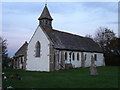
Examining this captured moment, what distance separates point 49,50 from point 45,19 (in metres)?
7.29

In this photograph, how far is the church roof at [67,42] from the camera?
38.7 m

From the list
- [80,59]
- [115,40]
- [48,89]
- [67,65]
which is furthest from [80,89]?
[115,40]

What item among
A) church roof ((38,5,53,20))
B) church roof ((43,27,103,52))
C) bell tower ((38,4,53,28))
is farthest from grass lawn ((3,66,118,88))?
church roof ((38,5,53,20))

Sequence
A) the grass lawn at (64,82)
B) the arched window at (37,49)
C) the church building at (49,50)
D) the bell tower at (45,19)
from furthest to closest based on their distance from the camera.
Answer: the bell tower at (45,19)
the arched window at (37,49)
the church building at (49,50)
the grass lawn at (64,82)

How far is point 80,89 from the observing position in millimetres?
14633

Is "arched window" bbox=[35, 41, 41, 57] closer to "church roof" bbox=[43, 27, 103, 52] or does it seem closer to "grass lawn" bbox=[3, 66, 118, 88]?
"church roof" bbox=[43, 27, 103, 52]

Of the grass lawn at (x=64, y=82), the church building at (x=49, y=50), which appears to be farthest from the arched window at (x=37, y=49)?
the grass lawn at (x=64, y=82)

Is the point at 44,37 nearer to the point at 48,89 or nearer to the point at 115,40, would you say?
the point at 48,89

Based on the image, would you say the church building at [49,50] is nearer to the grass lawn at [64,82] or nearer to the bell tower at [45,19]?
the bell tower at [45,19]

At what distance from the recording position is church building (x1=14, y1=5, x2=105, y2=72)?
3648 centimetres

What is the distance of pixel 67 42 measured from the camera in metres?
42.1

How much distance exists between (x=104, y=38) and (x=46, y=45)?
111ft

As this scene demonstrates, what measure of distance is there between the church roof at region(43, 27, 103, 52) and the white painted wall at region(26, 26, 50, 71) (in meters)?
1.21

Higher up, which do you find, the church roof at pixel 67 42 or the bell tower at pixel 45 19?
the bell tower at pixel 45 19
